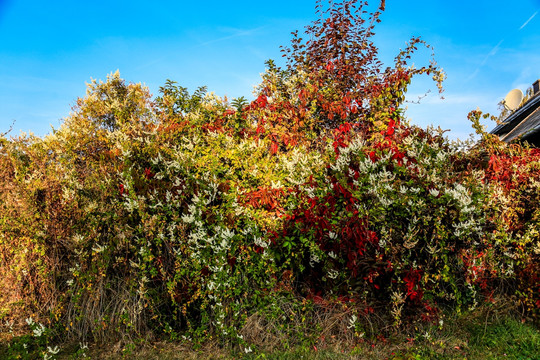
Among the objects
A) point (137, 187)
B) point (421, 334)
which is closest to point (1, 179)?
point (137, 187)

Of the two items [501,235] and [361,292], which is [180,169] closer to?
[361,292]

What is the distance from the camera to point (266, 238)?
13.5 feet

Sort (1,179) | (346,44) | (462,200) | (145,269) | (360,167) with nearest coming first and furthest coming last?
(462,200)
(360,167)
(145,269)
(1,179)
(346,44)

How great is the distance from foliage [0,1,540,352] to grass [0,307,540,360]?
0.15m

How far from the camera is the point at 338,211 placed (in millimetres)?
4008

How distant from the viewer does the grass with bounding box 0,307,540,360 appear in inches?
145

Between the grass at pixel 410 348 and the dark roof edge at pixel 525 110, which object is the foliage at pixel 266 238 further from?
the dark roof edge at pixel 525 110

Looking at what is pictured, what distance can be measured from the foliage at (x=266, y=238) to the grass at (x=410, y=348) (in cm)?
15

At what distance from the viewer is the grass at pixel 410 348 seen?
12.1 ft

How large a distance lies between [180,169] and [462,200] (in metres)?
3.21

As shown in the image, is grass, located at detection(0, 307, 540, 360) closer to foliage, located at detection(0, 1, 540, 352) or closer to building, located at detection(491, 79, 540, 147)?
foliage, located at detection(0, 1, 540, 352)

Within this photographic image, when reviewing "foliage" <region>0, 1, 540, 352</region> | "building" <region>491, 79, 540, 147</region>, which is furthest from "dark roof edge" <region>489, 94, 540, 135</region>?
"foliage" <region>0, 1, 540, 352</region>

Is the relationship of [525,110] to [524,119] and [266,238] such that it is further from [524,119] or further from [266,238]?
[266,238]

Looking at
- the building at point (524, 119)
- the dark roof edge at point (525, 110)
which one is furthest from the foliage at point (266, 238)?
the dark roof edge at point (525, 110)
